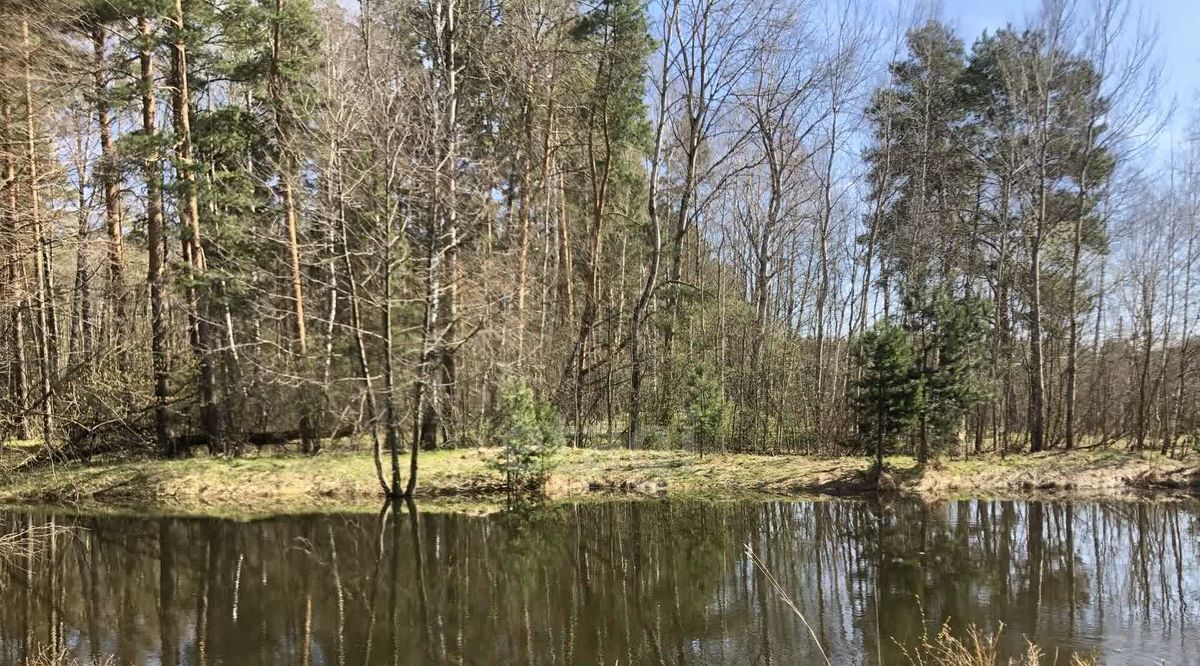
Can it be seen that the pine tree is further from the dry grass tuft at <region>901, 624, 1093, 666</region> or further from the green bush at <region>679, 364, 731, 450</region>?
the dry grass tuft at <region>901, 624, 1093, 666</region>

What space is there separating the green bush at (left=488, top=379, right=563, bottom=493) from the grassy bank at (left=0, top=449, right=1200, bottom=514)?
20.2 inches

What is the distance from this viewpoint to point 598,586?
8922 mm

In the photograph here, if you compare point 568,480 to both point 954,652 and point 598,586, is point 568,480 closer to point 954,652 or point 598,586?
point 598,586

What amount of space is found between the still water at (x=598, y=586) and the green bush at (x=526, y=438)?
1682mm

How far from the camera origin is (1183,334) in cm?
2084

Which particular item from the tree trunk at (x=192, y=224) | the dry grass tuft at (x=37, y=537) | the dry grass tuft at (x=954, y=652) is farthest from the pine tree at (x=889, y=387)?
the dry grass tuft at (x=37, y=537)

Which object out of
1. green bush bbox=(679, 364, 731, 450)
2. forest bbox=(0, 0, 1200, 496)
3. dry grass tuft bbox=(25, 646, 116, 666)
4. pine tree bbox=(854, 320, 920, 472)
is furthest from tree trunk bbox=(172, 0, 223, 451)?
pine tree bbox=(854, 320, 920, 472)

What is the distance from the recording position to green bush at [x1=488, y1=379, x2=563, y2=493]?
14477 mm

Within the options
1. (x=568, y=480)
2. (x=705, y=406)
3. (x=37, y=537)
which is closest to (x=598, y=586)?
(x=568, y=480)

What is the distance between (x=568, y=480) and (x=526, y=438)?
1.95 metres

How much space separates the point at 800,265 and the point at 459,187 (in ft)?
61.4

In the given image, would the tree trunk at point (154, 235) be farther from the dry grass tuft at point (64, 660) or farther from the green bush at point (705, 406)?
the green bush at point (705, 406)

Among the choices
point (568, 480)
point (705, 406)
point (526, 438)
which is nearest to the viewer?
point (526, 438)

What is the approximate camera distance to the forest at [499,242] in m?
14.3
